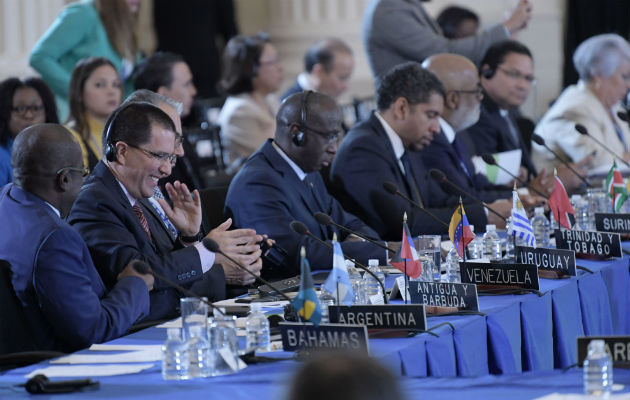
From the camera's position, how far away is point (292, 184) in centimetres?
412

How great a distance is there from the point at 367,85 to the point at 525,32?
222 cm

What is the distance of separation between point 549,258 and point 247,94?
342cm

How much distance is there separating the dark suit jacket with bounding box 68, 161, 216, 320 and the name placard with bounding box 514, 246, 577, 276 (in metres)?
1.05

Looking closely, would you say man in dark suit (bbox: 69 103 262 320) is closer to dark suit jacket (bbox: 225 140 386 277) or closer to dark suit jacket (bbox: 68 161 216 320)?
dark suit jacket (bbox: 68 161 216 320)

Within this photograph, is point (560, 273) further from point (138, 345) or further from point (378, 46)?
point (378, 46)

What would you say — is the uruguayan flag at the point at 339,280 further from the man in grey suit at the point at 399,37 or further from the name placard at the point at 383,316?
the man in grey suit at the point at 399,37

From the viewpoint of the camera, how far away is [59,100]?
233 inches

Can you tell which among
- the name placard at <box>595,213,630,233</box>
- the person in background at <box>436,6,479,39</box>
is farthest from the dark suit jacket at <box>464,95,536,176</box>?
the person in background at <box>436,6,479,39</box>

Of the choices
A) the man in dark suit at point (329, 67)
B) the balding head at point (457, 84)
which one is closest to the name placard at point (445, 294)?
the balding head at point (457, 84)

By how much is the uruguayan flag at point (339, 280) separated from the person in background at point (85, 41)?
333 centimetres

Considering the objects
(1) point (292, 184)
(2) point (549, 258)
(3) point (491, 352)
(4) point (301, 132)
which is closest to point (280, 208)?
(1) point (292, 184)

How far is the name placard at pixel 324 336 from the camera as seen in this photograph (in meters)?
2.31

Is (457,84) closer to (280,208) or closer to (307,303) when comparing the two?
(280,208)

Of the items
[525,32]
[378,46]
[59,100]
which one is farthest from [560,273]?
[525,32]
